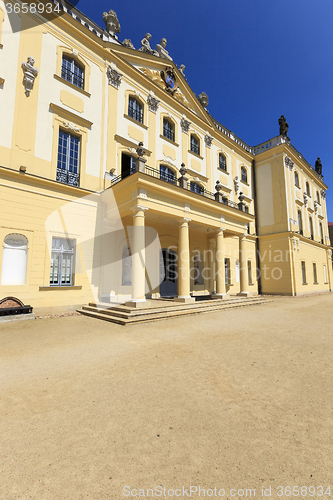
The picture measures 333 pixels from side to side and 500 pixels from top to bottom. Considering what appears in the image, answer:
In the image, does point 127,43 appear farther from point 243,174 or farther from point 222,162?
point 243,174

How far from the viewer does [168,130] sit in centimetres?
1596

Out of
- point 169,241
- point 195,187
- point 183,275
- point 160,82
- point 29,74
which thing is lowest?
point 183,275

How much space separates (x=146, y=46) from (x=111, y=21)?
2.42 meters

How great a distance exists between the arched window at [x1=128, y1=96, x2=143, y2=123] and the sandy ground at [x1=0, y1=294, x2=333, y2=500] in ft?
43.2

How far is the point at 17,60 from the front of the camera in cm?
995

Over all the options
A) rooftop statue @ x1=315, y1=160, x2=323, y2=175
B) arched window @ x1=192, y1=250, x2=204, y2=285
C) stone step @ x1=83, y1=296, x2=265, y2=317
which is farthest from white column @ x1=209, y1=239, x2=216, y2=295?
rooftop statue @ x1=315, y1=160, x2=323, y2=175

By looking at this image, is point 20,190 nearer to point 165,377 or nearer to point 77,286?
point 77,286

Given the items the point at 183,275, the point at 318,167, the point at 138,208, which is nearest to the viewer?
the point at 138,208

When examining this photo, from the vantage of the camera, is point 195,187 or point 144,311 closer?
point 144,311

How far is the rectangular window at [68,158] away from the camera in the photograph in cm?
1093

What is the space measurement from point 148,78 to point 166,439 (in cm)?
1717

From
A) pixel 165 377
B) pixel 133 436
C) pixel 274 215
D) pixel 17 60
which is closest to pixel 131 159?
pixel 17 60

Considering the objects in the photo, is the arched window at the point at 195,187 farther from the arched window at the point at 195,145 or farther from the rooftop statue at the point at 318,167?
the rooftop statue at the point at 318,167

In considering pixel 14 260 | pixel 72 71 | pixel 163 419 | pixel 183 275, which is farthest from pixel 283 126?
pixel 163 419
